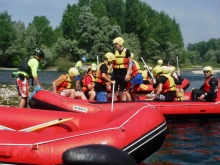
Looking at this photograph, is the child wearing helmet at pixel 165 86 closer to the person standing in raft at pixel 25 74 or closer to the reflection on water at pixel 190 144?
the reflection on water at pixel 190 144

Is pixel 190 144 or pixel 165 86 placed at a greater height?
pixel 165 86

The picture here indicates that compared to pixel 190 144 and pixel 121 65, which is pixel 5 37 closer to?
pixel 121 65

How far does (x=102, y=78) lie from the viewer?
8414 millimetres

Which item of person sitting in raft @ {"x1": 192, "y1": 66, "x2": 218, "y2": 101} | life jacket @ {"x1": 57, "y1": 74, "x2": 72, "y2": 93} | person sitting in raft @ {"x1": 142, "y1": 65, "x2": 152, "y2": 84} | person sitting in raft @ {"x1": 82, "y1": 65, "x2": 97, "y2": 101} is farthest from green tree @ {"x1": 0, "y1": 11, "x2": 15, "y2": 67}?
person sitting in raft @ {"x1": 192, "y1": 66, "x2": 218, "y2": 101}

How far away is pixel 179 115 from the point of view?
27.9 feet

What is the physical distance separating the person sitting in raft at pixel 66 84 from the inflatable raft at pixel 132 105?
78cm

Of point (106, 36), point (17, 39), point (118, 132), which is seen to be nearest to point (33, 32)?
point (17, 39)

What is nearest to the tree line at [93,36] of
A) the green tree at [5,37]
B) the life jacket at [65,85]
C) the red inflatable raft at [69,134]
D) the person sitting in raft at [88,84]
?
the green tree at [5,37]

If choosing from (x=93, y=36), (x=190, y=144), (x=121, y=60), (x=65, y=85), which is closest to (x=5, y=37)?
(x=93, y=36)

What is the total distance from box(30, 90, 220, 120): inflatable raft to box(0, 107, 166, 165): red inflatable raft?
6.23 ft

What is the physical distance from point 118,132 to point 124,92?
164 inches

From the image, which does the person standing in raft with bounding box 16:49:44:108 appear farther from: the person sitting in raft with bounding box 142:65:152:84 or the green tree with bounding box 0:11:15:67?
the green tree with bounding box 0:11:15:67

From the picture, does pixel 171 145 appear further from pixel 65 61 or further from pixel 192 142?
pixel 65 61

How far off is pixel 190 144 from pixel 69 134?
9.12ft
